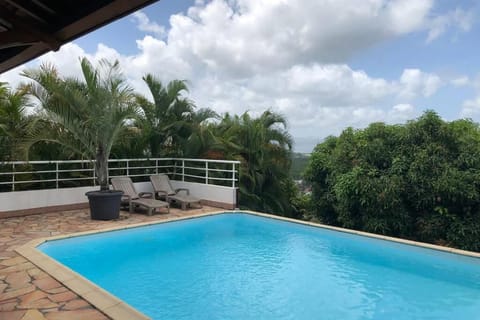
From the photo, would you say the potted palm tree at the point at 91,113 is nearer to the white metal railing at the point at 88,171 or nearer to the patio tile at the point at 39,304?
the white metal railing at the point at 88,171

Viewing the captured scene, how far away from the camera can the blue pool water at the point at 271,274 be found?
4.56 meters

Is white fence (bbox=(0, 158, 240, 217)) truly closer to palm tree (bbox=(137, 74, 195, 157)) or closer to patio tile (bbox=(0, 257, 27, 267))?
palm tree (bbox=(137, 74, 195, 157))

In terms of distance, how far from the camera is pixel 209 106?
12.0 meters

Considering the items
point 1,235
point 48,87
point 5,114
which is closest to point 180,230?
point 1,235

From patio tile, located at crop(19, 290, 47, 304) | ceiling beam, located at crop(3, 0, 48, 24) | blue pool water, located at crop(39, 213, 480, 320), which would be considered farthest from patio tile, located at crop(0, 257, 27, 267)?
ceiling beam, located at crop(3, 0, 48, 24)

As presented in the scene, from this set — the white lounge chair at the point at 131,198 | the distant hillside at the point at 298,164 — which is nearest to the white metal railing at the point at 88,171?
the white lounge chair at the point at 131,198

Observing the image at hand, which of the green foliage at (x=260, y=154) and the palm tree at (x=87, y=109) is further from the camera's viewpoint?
the green foliage at (x=260, y=154)

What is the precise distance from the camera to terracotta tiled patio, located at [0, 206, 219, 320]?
3.72m

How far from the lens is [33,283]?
15.0 feet

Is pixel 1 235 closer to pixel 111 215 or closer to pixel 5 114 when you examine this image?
pixel 111 215

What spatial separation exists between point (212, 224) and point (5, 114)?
221 inches

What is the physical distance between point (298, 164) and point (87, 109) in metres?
6.71

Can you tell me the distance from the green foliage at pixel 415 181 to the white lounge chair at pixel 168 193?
158 inches

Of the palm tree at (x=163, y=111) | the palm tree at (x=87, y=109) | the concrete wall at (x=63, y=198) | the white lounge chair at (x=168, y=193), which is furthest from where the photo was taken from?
the palm tree at (x=163, y=111)
